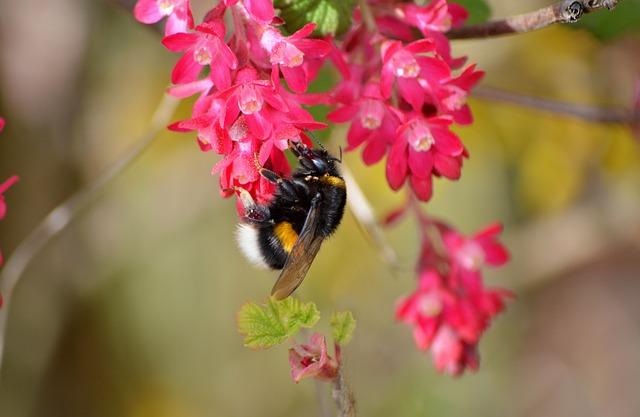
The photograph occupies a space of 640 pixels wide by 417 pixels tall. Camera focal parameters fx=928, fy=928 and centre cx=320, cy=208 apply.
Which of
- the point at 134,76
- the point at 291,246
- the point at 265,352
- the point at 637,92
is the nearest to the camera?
the point at 291,246

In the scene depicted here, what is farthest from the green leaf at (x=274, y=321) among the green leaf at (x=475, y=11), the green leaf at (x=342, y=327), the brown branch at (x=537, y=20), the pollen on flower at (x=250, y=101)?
the green leaf at (x=475, y=11)

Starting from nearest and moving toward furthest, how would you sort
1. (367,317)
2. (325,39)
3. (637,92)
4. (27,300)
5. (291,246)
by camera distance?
(325,39) < (291,246) < (637,92) < (27,300) < (367,317)

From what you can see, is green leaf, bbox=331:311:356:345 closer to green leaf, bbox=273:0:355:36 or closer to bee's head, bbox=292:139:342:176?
bee's head, bbox=292:139:342:176

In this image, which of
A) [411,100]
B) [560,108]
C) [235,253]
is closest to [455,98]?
[411,100]

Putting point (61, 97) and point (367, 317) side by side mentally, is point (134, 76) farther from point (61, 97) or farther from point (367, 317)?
point (367, 317)

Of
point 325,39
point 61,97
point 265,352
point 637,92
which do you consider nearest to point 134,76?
point 61,97

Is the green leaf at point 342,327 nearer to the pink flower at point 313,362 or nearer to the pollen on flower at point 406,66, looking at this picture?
the pink flower at point 313,362
